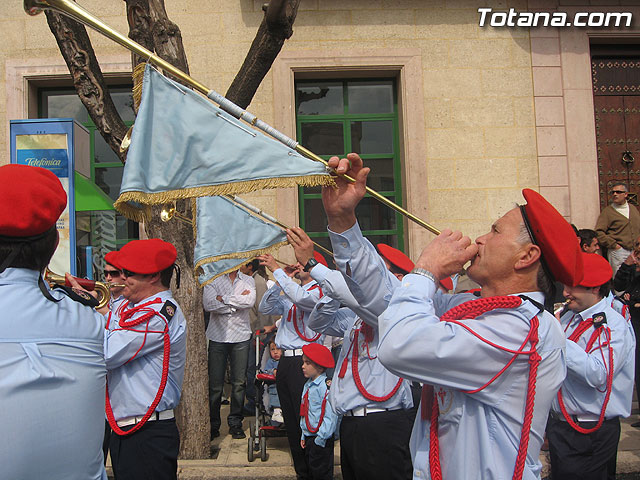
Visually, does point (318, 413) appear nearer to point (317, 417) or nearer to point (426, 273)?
point (317, 417)

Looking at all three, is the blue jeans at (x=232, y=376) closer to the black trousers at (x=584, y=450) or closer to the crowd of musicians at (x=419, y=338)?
the black trousers at (x=584, y=450)

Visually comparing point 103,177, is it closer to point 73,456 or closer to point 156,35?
point 156,35

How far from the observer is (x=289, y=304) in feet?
22.9

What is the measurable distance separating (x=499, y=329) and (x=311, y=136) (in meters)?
7.68

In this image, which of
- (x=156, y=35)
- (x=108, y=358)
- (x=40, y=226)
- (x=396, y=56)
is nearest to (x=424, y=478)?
(x=40, y=226)

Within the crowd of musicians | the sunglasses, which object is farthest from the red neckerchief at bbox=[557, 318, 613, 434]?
the sunglasses

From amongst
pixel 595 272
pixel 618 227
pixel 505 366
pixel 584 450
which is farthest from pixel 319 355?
pixel 618 227

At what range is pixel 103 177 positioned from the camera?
937 centimetres

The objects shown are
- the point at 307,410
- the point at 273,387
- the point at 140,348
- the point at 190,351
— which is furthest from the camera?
the point at 273,387

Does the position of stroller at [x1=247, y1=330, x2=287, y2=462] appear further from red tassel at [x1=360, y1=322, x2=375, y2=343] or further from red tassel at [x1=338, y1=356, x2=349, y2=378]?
red tassel at [x1=360, y1=322, x2=375, y2=343]

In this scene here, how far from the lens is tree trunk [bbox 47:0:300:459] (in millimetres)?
5344

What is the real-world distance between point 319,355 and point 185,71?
119 inches

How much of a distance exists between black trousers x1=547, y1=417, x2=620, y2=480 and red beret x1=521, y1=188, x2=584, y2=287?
236 cm

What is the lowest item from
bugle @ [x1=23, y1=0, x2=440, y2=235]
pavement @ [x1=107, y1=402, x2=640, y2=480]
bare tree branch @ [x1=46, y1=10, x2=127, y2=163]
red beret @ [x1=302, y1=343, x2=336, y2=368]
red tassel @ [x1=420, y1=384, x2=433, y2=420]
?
pavement @ [x1=107, y1=402, x2=640, y2=480]
